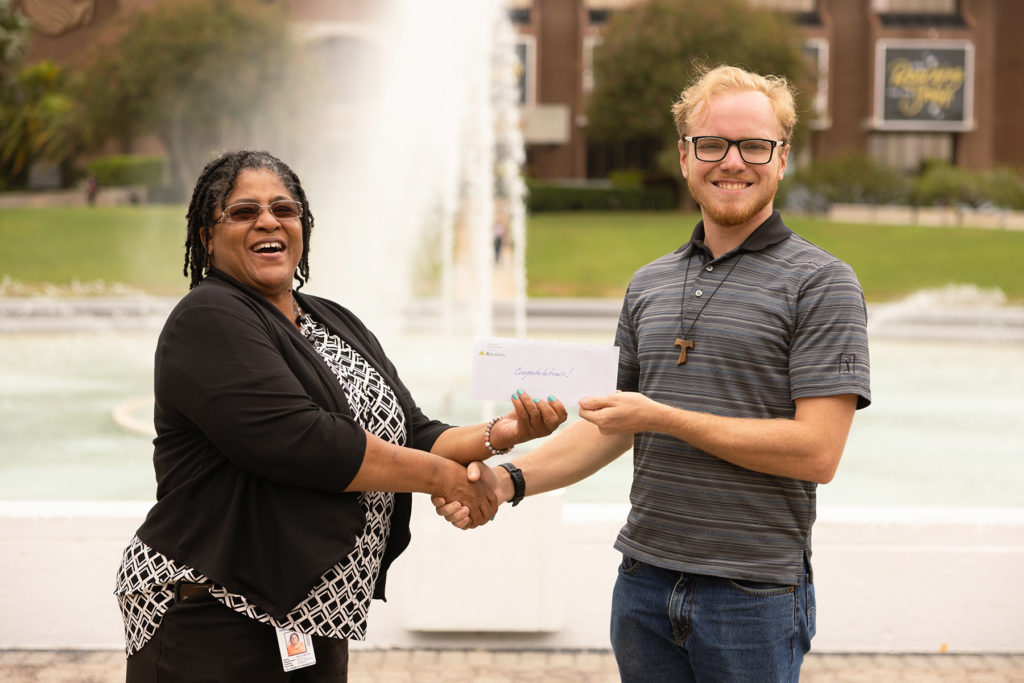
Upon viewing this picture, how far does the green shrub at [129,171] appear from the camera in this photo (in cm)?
4397

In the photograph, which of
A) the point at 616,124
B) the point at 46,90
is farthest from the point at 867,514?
the point at 46,90

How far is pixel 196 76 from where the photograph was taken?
123ft

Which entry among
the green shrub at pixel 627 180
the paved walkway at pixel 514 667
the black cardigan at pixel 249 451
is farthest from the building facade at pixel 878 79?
the black cardigan at pixel 249 451

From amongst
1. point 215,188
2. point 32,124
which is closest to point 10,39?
point 32,124

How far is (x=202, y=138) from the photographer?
3850 cm

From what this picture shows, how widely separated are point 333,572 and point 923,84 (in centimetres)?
5269

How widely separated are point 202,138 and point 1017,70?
37783 millimetres

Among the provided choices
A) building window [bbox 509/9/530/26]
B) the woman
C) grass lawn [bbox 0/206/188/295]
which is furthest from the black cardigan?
building window [bbox 509/9/530/26]

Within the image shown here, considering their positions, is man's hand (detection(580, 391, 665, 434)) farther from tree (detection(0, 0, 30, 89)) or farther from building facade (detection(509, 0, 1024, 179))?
building facade (detection(509, 0, 1024, 179))

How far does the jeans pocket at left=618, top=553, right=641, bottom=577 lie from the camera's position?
2.67 meters

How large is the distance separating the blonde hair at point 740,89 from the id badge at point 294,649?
151 centimetres

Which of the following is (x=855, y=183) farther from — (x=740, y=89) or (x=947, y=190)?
(x=740, y=89)

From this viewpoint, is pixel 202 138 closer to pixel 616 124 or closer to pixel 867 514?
pixel 616 124

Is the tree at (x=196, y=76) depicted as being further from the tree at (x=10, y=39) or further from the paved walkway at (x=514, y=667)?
Result: the paved walkway at (x=514, y=667)
